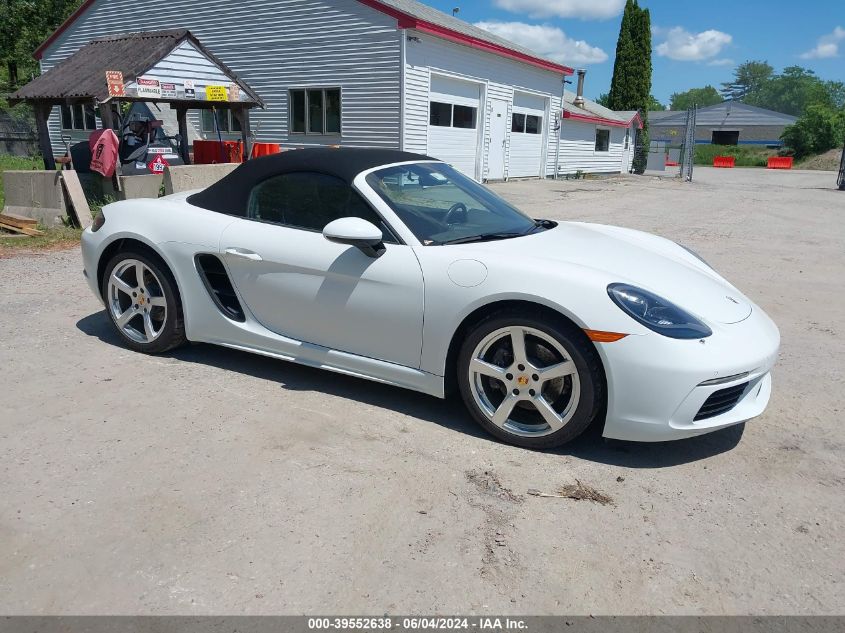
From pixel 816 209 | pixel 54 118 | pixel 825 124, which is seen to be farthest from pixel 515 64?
pixel 825 124

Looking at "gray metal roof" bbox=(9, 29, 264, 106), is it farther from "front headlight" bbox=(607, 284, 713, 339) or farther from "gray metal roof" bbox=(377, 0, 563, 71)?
"front headlight" bbox=(607, 284, 713, 339)

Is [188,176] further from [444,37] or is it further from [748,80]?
[748,80]

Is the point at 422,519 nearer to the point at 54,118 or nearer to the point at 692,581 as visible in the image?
the point at 692,581

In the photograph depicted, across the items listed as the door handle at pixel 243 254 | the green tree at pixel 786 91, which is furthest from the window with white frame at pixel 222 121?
the green tree at pixel 786 91

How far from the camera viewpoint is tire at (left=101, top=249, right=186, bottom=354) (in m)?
4.30

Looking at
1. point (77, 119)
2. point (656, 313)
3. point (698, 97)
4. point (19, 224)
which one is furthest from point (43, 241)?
point (698, 97)

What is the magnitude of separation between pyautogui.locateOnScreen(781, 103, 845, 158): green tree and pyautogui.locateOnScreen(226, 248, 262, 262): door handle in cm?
6179

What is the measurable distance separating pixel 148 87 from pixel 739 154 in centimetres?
5777

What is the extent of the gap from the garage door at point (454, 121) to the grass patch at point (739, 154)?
143ft

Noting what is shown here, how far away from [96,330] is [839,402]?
5107mm

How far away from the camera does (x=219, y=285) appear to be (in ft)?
13.6

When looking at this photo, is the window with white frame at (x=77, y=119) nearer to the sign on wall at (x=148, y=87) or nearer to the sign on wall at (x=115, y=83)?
the sign on wall at (x=148, y=87)

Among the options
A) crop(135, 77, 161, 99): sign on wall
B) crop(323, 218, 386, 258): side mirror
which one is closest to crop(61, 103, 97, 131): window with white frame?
crop(135, 77, 161, 99): sign on wall

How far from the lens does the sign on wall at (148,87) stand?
463 inches
